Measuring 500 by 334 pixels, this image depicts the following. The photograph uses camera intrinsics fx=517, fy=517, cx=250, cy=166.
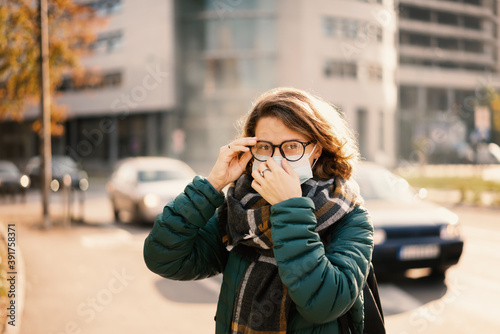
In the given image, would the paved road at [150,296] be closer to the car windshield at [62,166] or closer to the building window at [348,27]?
the car windshield at [62,166]

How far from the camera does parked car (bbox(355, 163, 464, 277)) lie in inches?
246

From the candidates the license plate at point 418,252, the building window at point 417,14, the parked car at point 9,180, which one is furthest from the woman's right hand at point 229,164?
the building window at point 417,14

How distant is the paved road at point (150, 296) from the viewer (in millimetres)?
4980

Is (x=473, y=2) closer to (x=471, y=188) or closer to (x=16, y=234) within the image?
(x=471, y=188)

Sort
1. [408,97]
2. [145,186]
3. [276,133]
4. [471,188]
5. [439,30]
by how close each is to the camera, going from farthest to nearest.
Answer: [439,30]
[408,97]
[471,188]
[145,186]
[276,133]

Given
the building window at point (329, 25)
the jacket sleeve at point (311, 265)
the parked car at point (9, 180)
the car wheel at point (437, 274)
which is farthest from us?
the building window at point (329, 25)

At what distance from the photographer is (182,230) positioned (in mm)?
1925

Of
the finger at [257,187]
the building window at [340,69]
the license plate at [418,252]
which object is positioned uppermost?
the building window at [340,69]

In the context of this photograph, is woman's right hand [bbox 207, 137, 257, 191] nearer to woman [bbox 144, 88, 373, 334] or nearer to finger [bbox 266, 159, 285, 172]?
woman [bbox 144, 88, 373, 334]

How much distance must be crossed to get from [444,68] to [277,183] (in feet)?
220

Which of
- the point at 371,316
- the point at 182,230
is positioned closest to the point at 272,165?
the point at 182,230

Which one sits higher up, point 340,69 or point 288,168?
point 340,69

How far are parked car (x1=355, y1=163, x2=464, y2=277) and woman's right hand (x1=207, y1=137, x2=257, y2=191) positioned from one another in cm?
445

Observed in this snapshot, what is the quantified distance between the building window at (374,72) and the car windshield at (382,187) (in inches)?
1450
